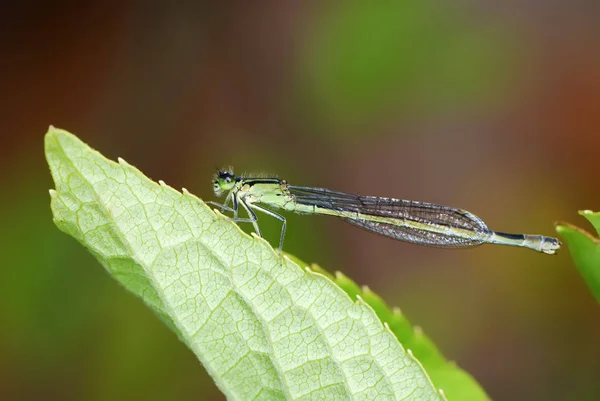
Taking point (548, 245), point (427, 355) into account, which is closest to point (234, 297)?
point (427, 355)

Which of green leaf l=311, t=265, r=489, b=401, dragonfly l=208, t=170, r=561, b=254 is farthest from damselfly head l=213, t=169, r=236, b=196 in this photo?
green leaf l=311, t=265, r=489, b=401

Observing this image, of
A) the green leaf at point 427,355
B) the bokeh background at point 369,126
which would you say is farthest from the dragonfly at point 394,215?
the green leaf at point 427,355

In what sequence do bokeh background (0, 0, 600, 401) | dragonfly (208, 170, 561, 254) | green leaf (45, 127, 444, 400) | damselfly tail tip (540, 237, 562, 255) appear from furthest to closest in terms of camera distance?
1. bokeh background (0, 0, 600, 401)
2. dragonfly (208, 170, 561, 254)
3. damselfly tail tip (540, 237, 562, 255)
4. green leaf (45, 127, 444, 400)

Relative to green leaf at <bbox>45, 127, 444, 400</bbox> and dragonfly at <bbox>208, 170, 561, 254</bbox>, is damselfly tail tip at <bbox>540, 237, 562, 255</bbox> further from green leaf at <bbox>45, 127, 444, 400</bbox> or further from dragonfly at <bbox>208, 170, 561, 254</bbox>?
green leaf at <bbox>45, 127, 444, 400</bbox>

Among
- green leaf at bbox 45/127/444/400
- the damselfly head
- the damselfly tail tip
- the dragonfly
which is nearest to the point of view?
green leaf at bbox 45/127/444/400

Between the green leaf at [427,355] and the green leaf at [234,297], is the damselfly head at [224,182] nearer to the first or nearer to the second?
the green leaf at [427,355]

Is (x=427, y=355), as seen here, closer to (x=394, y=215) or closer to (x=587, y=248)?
(x=587, y=248)
